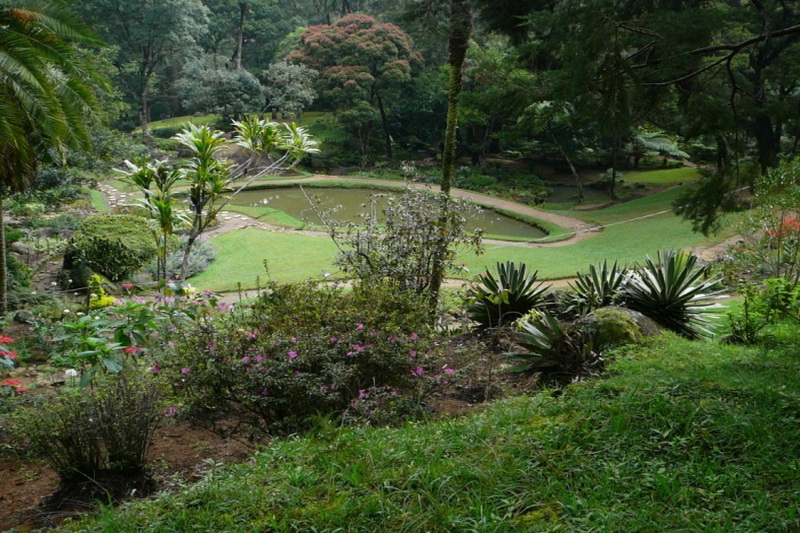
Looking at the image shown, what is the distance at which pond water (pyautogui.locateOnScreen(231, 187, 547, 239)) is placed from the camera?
20.8m

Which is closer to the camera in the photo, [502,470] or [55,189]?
[502,470]

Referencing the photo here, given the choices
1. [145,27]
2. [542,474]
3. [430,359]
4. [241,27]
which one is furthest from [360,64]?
[542,474]

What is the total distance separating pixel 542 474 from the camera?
3051 mm

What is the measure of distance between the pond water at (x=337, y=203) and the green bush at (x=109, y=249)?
649cm

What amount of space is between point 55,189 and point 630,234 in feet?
52.0

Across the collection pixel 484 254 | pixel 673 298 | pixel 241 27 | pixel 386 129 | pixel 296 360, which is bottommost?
pixel 484 254

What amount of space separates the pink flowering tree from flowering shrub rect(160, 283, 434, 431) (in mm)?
25045

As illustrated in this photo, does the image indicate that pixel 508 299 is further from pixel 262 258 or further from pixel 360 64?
pixel 360 64

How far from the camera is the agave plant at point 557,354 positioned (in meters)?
5.25

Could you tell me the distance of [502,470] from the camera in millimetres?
3051

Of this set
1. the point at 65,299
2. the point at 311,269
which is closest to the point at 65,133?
the point at 65,299

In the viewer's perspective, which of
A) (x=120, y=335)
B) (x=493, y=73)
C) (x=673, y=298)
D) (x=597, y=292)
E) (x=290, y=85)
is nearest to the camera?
(x=120, y=335)

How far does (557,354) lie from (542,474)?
7.87 feet

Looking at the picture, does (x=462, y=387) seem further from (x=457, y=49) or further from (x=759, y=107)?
(x=457, y=49)
